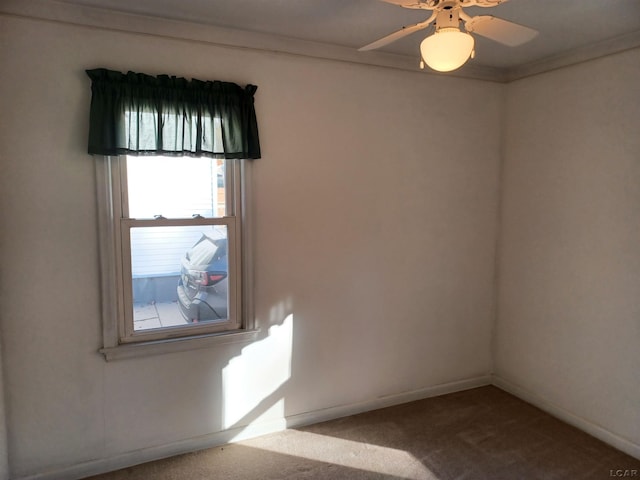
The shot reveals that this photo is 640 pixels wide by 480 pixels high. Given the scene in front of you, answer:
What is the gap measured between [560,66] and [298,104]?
6.07 feet

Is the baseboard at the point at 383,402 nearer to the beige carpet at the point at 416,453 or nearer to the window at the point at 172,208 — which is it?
the beige carpet at the point at 416,453

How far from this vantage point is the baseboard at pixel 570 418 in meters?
2.74

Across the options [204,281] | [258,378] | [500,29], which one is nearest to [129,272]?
[204,281]

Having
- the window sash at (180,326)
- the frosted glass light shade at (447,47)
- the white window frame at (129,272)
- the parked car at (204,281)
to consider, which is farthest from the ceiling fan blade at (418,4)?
the parked car at (204,281)

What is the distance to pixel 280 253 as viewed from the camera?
285 cm

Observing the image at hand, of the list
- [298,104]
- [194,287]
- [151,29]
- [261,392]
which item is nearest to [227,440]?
[261,392]

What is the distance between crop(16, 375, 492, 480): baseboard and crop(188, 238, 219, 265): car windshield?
1108mm

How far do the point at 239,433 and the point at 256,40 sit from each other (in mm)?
2476

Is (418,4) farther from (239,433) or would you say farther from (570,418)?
(570,418)

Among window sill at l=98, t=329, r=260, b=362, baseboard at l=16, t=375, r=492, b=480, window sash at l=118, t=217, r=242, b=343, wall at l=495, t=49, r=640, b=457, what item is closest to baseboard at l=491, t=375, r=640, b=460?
wall at l=495, t=49, r=640, b=457

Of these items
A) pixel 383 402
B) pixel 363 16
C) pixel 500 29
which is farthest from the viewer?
pixel 383 402

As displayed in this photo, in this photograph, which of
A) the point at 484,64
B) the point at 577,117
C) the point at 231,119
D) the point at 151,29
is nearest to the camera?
the point at 151,29

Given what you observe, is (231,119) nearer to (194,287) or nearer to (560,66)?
(194,287)

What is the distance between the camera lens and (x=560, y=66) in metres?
3.03
